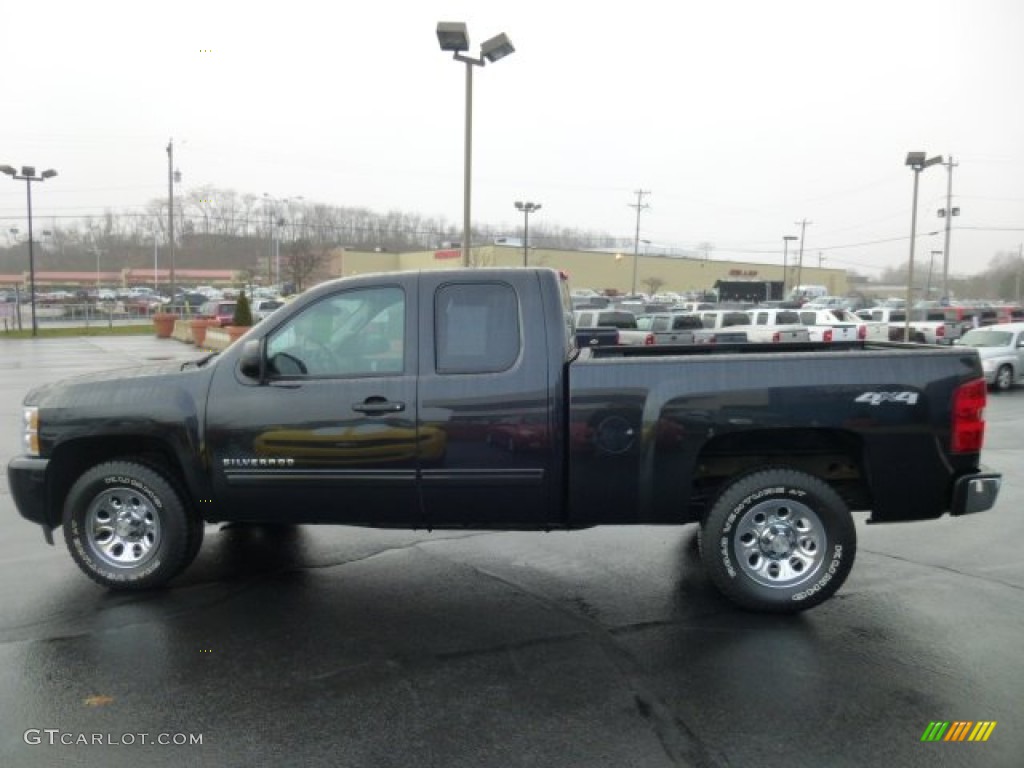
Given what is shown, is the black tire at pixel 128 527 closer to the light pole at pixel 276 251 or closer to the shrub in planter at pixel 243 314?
the shrub in planter at pixel 243 314

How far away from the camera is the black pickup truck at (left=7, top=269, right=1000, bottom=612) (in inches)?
186

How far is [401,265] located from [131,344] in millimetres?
66334

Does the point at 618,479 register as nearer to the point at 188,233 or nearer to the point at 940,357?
the point at 940,357

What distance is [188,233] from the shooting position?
111 metres

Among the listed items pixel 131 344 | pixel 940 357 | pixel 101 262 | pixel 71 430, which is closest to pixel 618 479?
pixel 940 357

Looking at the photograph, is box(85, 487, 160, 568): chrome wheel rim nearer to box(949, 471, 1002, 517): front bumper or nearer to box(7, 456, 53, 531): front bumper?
box(7, 456, 53, 531): front bumper

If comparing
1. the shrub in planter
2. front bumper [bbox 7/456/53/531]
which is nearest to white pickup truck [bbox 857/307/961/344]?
the shrub in planter

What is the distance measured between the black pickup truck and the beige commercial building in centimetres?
7357

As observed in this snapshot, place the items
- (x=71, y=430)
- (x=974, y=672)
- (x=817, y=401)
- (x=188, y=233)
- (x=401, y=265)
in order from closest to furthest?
(x=974, y=672), (x=817, y=401), (x=71, y=430), (x=401, y=265), (x=188, y=233)

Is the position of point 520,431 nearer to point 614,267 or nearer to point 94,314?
point 94,314

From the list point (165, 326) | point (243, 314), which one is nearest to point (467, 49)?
point (243, 314)

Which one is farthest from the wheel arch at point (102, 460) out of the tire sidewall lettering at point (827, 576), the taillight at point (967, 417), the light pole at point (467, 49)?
the light pole at point (467, 49)

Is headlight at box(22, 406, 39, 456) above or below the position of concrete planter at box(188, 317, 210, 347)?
above

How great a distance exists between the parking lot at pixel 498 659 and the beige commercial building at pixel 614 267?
73.1 m
